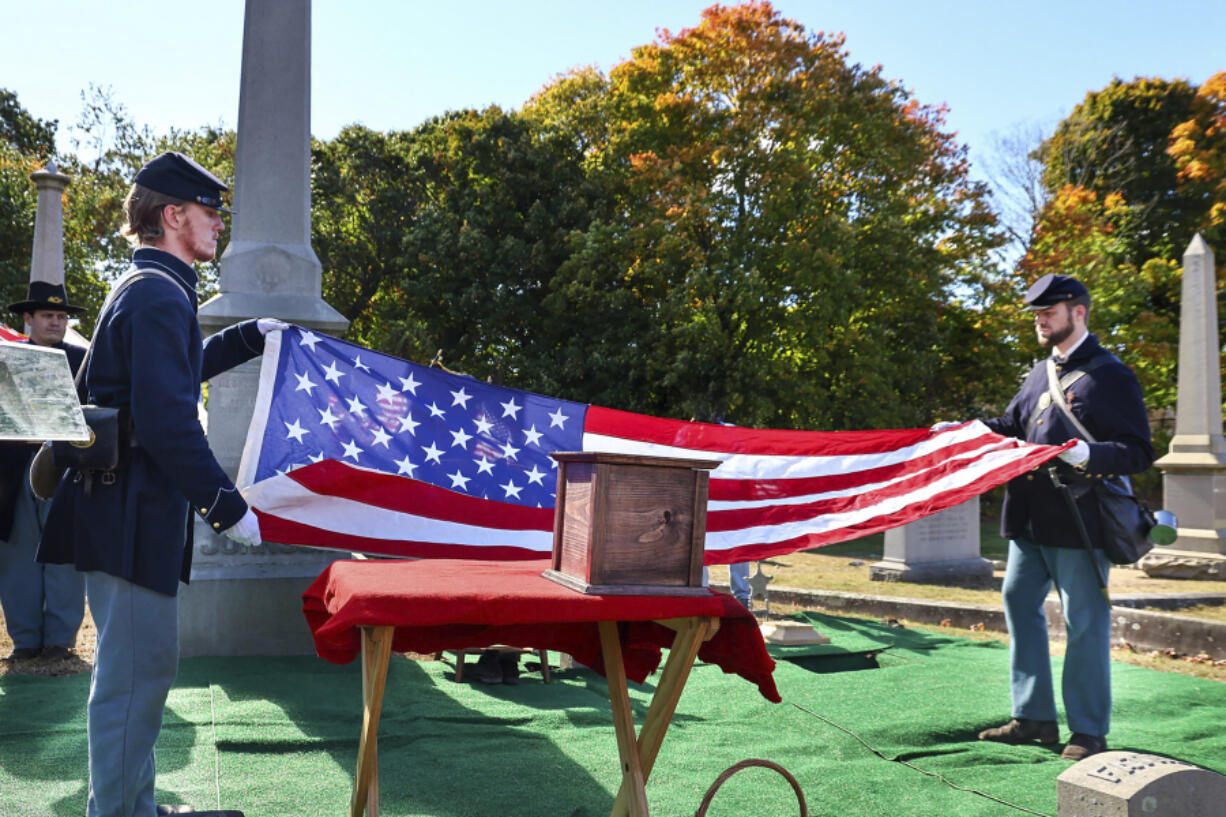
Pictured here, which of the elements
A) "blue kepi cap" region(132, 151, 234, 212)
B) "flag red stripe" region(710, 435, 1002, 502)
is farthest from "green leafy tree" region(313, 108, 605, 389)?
"blue kepi cap" region(132, 151, 234, 212)

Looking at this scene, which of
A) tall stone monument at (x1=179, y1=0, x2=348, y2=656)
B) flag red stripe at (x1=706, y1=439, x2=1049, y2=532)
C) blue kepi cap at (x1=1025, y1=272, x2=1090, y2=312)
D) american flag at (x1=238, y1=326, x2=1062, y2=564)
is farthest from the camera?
tall stone monument at (x1=179, y1=0, x2=348, y2=656)

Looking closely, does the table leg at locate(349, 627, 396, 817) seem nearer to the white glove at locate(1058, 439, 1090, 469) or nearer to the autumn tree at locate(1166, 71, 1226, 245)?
the white glove at locate(1058, 439, 1090, 469)

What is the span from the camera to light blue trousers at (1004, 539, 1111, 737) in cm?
472

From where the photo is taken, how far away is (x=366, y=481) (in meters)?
4.33

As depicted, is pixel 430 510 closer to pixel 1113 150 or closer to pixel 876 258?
pixel 876 258

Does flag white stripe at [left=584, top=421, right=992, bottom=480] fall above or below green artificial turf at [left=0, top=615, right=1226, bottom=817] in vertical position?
above

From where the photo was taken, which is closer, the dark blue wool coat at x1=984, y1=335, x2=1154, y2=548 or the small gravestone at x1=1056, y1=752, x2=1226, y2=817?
the small gravestone at x1=1056, y1=752, x2=1226, y2=817

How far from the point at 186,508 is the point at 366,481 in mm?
1306

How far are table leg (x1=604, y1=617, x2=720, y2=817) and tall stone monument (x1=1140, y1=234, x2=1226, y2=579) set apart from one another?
41.8 ft

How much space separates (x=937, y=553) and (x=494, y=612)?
11789 millimetres

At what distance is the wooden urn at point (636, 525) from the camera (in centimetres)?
265

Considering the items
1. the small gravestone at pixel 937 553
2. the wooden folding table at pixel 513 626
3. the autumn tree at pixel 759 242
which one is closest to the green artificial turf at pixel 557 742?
A: the wooden folding table at pixel 513 626

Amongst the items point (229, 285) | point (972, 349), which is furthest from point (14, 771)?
point (972, 349)

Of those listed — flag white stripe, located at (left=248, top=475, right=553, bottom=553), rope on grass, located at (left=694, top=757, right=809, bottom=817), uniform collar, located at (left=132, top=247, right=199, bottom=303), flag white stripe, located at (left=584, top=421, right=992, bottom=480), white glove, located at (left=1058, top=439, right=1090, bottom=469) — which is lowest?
rope on grass, located at (left=694, top=757, right=809, bottom=817)
